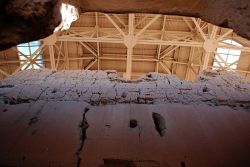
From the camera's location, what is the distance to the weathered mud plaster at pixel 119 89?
11.7 feet

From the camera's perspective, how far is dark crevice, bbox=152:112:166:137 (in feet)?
9.77

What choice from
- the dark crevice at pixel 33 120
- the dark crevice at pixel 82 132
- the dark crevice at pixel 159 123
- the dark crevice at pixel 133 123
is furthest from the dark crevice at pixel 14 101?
the dark crevice at pixel 159 123

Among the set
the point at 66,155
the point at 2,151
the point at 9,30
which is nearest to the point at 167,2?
the point at 9,30

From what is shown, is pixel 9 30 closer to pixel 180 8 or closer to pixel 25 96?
pixel 25 96

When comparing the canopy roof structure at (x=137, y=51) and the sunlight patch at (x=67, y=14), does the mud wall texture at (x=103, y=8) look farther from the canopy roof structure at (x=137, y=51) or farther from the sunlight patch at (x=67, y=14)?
the canopy roof structure at (x=137, y=51)

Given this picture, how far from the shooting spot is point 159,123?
3.12 metres

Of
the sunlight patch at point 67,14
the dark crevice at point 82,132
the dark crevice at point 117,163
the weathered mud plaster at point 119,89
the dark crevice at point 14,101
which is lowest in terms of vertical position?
the dark crevice at point 117,163

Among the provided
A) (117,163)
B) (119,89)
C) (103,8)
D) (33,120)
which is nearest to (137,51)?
(119,89)

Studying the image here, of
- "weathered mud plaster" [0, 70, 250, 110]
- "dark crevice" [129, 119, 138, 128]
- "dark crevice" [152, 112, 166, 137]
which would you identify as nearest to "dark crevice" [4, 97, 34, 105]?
"weathered mud plaster" [0, 70, 250, 110]

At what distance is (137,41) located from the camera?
9.56m

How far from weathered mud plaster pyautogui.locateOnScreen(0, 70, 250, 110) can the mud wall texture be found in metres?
1.15

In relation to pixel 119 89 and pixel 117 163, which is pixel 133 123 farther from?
pixel 119 89

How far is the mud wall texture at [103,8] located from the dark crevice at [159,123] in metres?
1.29

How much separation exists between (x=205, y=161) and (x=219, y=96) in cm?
135
